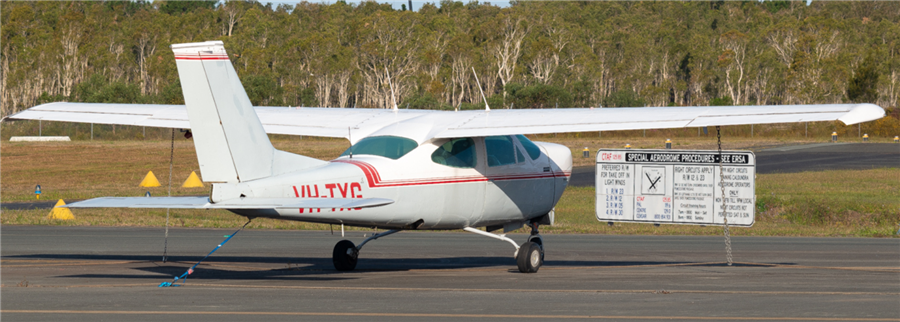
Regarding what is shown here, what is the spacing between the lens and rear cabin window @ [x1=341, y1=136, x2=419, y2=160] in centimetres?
1209

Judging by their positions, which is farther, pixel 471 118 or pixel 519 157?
pixel 519 157

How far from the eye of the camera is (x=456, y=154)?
505 inches

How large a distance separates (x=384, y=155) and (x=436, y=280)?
6.08ft

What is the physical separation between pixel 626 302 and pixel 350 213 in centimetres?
357

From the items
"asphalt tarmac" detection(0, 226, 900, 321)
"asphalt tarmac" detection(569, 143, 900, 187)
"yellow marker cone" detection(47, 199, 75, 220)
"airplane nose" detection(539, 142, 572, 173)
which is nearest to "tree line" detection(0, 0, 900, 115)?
"asphalt tarmac" detection(569, 143, 900, 187)

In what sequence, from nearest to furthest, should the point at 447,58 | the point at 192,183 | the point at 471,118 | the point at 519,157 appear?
the point at 471,118 < the point at 519,157 < the point at 192,183 < the point at 447,58

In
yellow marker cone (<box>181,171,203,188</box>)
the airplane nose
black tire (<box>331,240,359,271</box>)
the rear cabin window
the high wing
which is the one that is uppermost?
the high wing

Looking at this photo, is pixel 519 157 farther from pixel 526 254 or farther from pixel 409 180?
pixel 409 180

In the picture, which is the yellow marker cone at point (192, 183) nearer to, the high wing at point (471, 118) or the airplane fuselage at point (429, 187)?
the high wing at point (471, 118)

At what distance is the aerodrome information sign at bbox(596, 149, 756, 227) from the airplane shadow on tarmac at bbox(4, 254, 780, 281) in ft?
2.67

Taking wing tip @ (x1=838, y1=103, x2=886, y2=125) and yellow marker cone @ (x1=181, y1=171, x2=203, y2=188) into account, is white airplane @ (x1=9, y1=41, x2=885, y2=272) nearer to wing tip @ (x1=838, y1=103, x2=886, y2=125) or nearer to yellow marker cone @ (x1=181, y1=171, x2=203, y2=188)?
wing tip @ (x1=838, y1=103, x2=886, y2=125)

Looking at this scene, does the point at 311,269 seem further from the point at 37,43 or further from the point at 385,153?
the point at 37,43

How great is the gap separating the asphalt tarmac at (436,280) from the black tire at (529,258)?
0.31 meters

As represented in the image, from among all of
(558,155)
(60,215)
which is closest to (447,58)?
(60,215)
